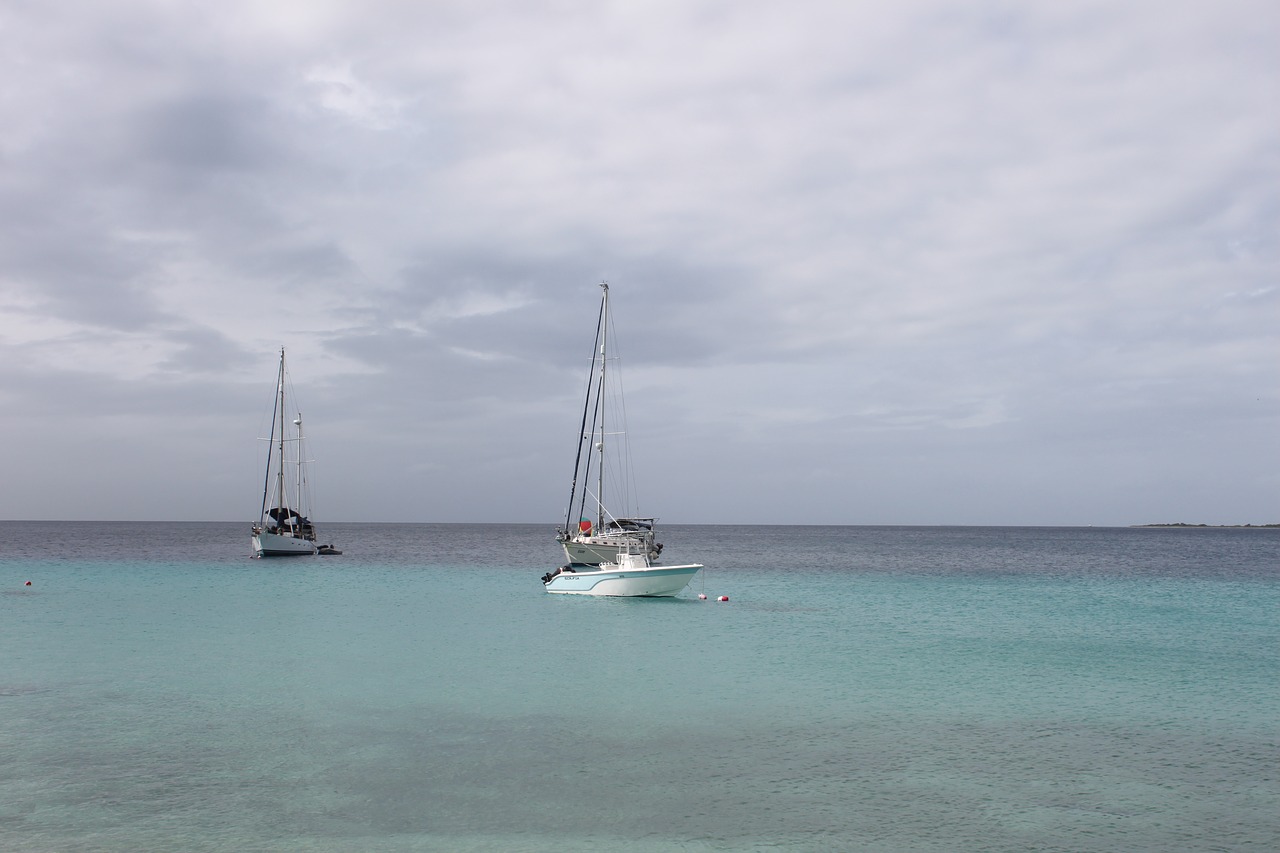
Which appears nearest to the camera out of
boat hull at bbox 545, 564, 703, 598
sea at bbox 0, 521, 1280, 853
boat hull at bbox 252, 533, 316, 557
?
sea at bbox 0, 521, 1280, 853

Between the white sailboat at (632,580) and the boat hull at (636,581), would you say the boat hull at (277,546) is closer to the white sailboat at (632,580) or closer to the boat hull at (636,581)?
the white sailboat at (632,580)

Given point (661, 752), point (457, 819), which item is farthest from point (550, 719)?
point (457, 819)

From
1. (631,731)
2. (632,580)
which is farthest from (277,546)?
(631,731)

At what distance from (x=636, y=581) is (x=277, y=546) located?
4239 centimetres

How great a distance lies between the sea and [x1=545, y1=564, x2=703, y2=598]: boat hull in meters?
3.32

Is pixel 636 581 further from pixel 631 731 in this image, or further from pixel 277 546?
pixel 277 546

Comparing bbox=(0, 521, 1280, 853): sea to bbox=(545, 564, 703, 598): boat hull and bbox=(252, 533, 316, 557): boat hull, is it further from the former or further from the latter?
bbox=(252, 533, 316, 557): boat hull

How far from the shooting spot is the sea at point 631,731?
11891 mm

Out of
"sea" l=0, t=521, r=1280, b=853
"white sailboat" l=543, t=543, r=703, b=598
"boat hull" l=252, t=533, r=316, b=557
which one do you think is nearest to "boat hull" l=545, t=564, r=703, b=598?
"white sailboat" l=543, t=543, r=703, b=598

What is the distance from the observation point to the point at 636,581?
40781 millimetres

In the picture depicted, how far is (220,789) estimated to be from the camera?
1316cm

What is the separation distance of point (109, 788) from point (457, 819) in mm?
5432

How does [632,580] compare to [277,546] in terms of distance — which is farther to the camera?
[277,546]

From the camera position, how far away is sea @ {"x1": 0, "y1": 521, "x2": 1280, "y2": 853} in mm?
11891
